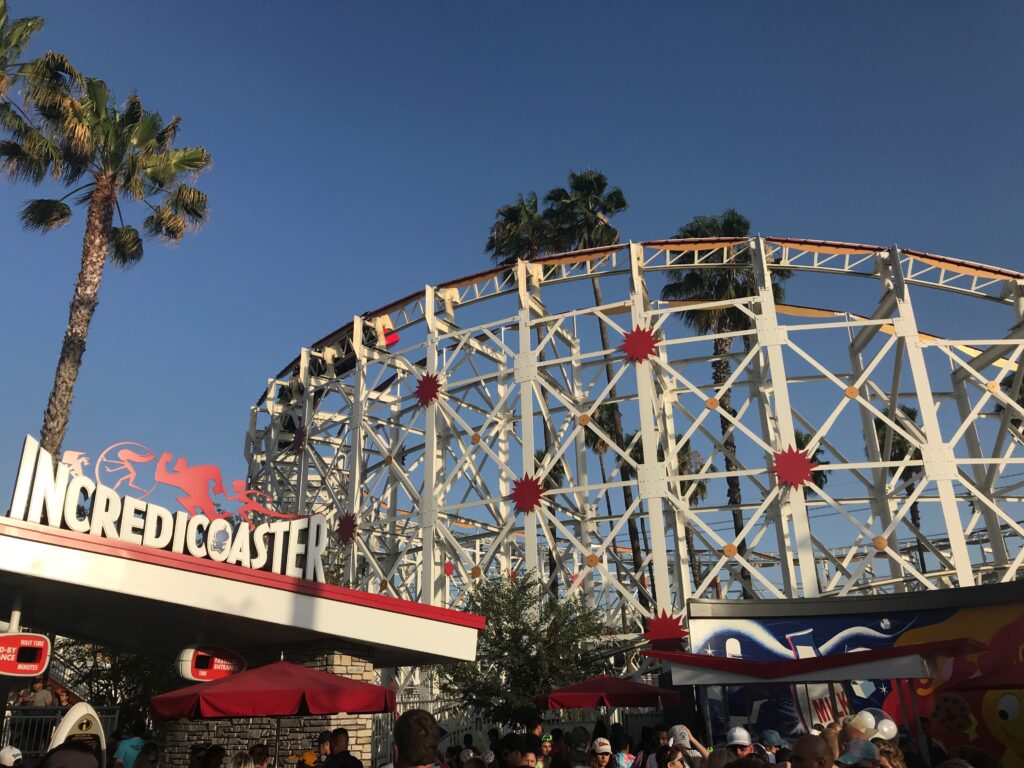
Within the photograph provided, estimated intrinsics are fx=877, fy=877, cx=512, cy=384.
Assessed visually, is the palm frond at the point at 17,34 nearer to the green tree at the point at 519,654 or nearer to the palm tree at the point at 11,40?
the palm tree at the point at 11,40

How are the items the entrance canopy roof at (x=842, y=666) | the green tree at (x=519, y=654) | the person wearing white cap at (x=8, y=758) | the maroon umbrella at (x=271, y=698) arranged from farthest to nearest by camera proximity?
the green tree at (x=519, y=654)
the entrance canopy roof at (x=842, y=666)
the maroon umbrella at (x=271, y=698)
the person wearing white cap at (x=8, y=758)

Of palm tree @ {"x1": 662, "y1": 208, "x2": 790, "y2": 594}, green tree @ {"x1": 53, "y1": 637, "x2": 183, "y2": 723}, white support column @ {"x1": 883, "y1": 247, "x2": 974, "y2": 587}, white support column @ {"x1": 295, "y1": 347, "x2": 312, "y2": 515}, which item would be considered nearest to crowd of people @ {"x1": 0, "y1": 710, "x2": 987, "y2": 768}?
white support column @ {"x1": 883, "y1": 247, "x2": 974, "y2": 587}

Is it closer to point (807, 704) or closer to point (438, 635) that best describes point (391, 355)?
point (438, 635)

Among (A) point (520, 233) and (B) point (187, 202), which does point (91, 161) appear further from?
(A) point (520, 233)

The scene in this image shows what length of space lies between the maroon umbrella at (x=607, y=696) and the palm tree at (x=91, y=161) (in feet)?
42.5

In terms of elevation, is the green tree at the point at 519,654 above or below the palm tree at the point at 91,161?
below

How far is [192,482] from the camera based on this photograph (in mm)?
15938

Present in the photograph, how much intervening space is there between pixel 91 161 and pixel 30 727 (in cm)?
1342

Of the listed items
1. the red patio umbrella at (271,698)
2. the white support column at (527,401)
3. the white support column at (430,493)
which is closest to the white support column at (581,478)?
the white support column at (527,401)

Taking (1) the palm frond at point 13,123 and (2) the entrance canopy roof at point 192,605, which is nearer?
(2) the entrance canopy roof at point 192,605

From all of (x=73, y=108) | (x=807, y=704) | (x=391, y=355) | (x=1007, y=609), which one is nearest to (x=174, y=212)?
(x=73, y=108)

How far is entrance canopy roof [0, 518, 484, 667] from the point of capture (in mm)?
11828

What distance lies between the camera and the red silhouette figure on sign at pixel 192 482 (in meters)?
15.6

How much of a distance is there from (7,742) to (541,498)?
12.5 meters
